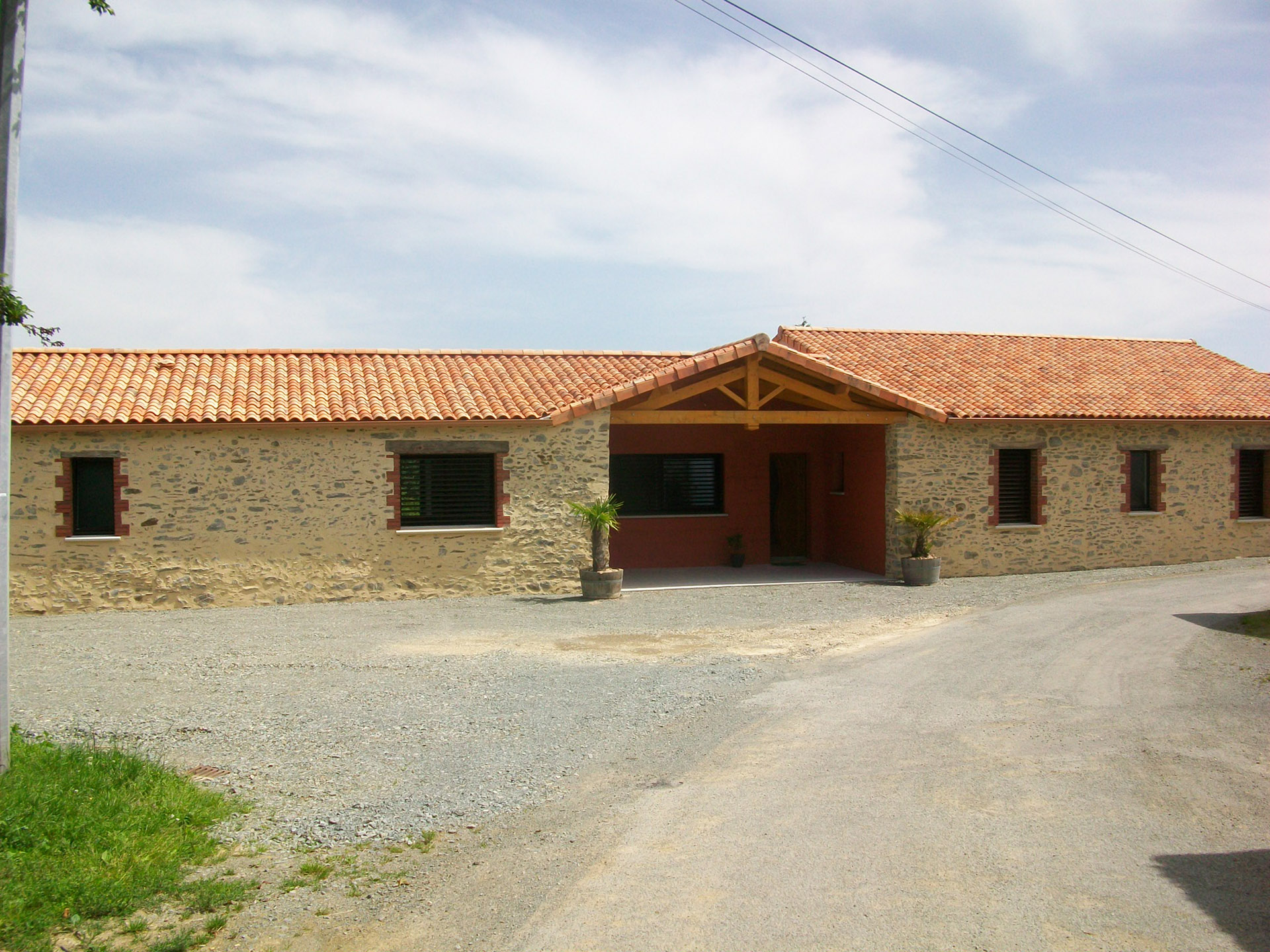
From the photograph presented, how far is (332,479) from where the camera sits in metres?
14.2

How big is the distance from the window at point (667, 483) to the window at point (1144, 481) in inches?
298

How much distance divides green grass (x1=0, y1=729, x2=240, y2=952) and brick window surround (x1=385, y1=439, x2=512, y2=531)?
27.8ft

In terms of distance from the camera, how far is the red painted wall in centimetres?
1769

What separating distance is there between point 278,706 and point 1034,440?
13.5m

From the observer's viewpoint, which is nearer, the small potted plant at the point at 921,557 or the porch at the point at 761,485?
the small potted plant at the point at 921,557

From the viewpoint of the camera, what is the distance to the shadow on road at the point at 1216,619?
35.5 feet

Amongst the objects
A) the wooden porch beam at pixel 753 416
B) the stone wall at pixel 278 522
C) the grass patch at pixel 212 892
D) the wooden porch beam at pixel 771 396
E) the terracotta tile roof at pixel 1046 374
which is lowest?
the grass patch at pixel 212 892

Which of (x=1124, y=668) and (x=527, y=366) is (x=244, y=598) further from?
(x=1124, y=668)

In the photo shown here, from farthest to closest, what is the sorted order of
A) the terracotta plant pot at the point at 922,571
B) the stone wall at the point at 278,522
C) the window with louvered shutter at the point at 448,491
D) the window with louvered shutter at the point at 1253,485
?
1. the window with louvered shutter at the point at 1253,485
2. the terracotta plant pot at the point at 922,571
3. the window with louvered shutter at the point at 448,491
4. the stone wall at the point at 278,522

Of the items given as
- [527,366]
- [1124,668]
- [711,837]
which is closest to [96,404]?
[527,366]

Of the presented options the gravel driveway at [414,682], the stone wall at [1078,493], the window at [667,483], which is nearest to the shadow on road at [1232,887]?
the gravel driveway at [414,682]

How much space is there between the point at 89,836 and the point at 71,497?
34.4ft

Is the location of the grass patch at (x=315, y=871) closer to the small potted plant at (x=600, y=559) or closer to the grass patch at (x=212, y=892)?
the grass patch at (x=212, y=892)

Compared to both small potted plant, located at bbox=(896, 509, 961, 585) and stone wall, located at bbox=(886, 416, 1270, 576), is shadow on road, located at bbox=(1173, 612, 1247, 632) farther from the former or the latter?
stone wall, located at bbox=(886, 416, 1270, 576)
